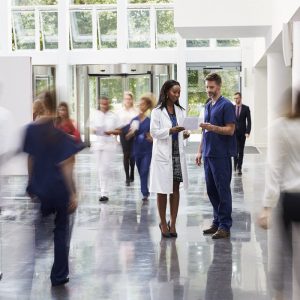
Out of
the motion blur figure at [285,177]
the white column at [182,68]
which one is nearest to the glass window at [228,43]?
the white column at [182,68]

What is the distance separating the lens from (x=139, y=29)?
30219 mm

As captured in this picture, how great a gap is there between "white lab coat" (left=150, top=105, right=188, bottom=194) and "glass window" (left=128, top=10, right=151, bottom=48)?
2183cm

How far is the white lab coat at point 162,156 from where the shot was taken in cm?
848

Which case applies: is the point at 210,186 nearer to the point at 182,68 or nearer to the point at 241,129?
the point at 241,129

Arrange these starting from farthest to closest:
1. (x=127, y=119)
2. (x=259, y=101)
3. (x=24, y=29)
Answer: (x=24, y=29), (x=259, y=101), (x=127, y=119)

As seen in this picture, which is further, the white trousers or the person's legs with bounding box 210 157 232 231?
the white trousers

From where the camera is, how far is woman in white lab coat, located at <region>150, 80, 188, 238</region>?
27.9ft

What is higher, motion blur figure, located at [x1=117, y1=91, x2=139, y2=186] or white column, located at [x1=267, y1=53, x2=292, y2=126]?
white column, located at [x1=267, y1=53, x2=292, y2=126]

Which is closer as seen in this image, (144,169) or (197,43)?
(144,169)

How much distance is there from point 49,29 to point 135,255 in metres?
24.1

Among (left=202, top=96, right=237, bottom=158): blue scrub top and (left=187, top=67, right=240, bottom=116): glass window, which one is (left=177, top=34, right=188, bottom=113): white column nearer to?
(left=187, top=67, right=240, bottom=116): glass window

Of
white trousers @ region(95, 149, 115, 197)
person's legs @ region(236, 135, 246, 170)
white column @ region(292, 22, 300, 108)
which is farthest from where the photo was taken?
person's legs @ region(236, 135, 246, 170)

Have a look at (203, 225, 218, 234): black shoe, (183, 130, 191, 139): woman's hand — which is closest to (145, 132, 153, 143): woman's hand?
(183, 130, 191, 139): woman's hand

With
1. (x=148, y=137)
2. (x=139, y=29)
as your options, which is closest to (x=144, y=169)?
(x=148, y=137)
